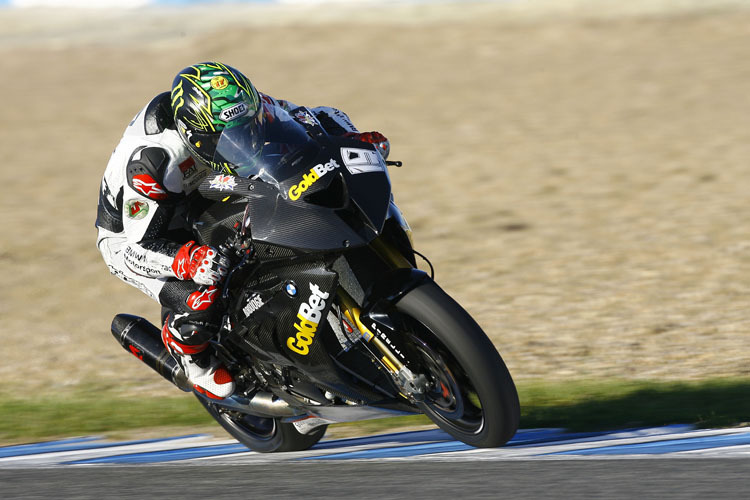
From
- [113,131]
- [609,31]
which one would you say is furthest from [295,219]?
[609,31]

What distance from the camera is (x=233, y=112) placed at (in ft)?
14.8

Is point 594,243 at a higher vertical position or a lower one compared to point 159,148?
lower

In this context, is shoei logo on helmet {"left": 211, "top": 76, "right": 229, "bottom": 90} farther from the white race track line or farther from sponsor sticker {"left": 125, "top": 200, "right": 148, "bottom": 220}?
the white race track line

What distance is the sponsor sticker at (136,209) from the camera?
486 cm

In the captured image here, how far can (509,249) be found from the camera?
35.9ft

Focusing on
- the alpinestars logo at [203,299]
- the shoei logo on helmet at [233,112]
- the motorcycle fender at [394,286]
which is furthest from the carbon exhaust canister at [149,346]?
the shoei logo on helmet at [233,112]

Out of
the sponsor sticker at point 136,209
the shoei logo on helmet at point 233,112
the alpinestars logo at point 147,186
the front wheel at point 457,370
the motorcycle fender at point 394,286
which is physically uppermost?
the shoei logo on helmet at point 233,112

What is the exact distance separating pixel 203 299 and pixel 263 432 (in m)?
1.12

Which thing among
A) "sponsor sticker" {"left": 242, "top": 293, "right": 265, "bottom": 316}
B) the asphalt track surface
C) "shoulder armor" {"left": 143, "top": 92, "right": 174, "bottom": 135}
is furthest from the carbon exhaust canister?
"shoulder armor" {"left": 143, "top": 92, "right": 174, "bottom": 135}

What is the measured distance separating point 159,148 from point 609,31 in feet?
75.1

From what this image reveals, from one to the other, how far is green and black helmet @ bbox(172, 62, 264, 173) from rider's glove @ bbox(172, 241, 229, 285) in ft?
1.21

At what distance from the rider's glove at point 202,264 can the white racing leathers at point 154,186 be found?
0.10 m

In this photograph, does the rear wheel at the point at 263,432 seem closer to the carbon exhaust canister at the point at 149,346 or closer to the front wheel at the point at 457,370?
the carbon exhaust canister at the point at 149,346

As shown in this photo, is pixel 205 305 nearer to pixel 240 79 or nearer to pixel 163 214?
pixel 163 214
